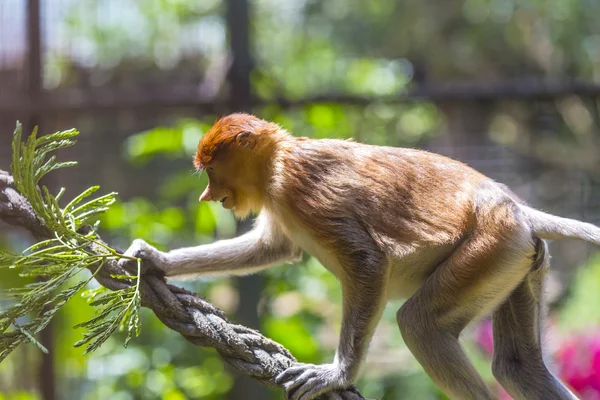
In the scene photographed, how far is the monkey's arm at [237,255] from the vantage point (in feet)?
9.29

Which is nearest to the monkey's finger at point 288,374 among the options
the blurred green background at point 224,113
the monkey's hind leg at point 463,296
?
the monkey's hind leg at point 463,296

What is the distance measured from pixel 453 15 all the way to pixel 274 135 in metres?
7.21

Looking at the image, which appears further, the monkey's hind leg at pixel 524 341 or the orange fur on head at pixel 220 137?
the orange fur on head at pixel 220 137

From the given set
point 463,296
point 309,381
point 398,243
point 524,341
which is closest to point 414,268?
point 398,243

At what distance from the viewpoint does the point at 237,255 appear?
9.75ft

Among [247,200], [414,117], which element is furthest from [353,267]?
[414,117]

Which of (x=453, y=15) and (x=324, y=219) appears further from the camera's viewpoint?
(x=453, y=15)

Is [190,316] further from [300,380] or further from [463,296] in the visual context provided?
[463,296]

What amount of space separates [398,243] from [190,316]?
2.77ft

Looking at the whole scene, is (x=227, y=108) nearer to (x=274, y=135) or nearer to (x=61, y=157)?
(x=61, y=157)

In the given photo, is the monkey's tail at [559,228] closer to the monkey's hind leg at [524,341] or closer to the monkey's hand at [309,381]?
the monkey's hind leg at [524,341]

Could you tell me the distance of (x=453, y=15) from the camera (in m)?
9.52

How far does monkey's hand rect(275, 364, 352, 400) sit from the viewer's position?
8.06 ft

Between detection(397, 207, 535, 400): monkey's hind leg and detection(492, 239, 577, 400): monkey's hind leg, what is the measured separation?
129mm
